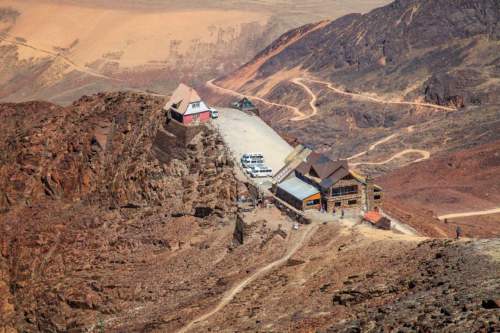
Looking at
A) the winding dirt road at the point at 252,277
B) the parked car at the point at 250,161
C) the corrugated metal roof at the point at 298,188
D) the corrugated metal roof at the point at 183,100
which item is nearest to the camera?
the winding dirt road at the point at 252,277

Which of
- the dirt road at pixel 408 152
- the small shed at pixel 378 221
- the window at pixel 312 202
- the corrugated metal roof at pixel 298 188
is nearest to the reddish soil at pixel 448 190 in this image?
the dirt road at pixel 408 152

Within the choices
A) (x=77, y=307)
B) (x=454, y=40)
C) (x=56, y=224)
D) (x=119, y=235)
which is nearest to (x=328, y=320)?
(x=77, y=307)

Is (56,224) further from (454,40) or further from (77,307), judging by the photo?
(454,40)

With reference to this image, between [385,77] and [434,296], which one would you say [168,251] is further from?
[385,77]

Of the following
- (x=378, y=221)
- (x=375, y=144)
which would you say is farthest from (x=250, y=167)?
(x=375, y=144)

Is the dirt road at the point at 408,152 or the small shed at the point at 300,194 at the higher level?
the dirt road at the point at 408,152

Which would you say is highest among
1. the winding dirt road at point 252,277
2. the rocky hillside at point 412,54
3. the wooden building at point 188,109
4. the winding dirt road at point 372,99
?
the rocky hillside at point 412,54

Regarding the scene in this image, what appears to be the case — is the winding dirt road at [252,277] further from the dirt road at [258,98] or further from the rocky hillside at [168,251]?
the dirt road at [258,98]
